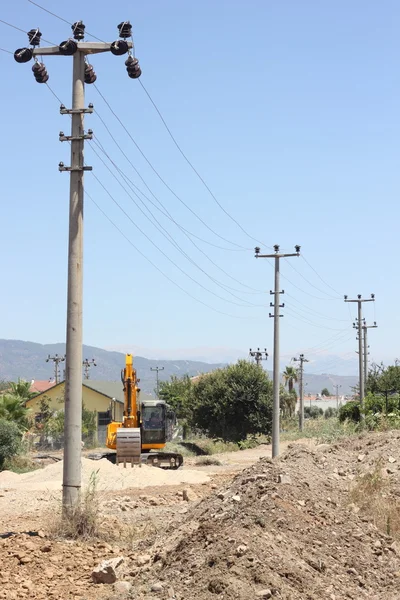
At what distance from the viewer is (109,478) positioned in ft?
84.0

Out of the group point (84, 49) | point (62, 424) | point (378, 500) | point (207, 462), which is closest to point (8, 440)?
point (207, 462)

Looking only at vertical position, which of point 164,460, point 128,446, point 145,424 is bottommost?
point 164,460

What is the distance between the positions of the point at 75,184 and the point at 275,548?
7.60m

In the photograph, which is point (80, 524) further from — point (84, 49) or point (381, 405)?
point (381, 405)

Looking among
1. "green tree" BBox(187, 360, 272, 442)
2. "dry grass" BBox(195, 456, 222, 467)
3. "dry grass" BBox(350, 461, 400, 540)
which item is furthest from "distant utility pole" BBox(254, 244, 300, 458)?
"dry grass" BBox(350, 461, 400, 540)

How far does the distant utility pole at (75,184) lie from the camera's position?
13992mm

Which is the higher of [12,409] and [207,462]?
[12,409]

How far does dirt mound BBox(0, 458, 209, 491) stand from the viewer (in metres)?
24.6

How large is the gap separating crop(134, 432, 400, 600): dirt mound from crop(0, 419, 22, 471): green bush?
24445 millimetres

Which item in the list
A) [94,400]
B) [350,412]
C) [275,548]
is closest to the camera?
[275,548]

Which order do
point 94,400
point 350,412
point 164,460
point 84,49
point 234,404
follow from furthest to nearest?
point 94,400 < point 234,404 < point 350,412 < point 164,460 < point 84,49

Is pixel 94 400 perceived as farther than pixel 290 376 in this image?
No

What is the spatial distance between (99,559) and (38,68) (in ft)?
27.1

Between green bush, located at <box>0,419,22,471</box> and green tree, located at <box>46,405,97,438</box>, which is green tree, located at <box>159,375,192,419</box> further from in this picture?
green bush, located at <box>0,419,22,471</box>
